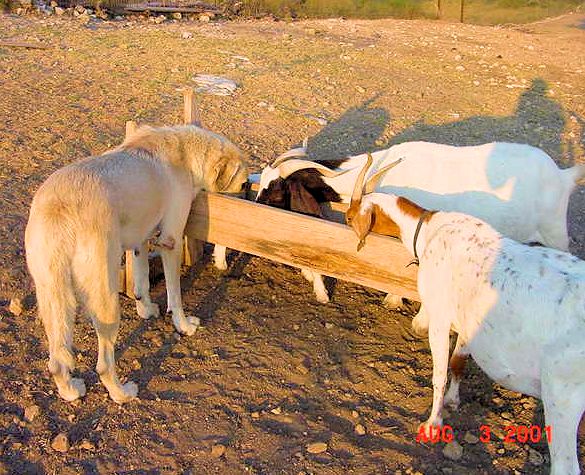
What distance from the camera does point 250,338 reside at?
5.06 meters

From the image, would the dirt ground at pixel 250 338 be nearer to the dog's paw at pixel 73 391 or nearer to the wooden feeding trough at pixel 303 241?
the dog's paw at pixel 73 391

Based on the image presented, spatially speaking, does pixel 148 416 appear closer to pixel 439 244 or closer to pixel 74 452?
pixel 74 452

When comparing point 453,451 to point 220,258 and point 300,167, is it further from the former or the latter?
point 220,258

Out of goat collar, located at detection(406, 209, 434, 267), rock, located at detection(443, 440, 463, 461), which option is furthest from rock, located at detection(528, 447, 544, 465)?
goat collar, located at detection(406, 209, 434, 267)

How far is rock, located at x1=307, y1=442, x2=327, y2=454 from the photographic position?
154 inches

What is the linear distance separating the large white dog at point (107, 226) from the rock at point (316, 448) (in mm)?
1319

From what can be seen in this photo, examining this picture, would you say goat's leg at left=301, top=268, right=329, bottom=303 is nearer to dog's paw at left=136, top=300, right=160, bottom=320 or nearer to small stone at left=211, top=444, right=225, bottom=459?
dog's paw at left=136, top=300, right=160, bottom=320

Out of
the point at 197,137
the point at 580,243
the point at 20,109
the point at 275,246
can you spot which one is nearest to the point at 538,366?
the point at 275,246

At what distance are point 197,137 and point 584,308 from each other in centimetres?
323

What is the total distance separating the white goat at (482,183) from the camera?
17.6 feet

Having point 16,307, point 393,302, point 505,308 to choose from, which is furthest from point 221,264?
point 505,308

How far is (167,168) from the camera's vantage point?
15.6 ft

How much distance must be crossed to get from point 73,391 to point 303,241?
1.97 m
